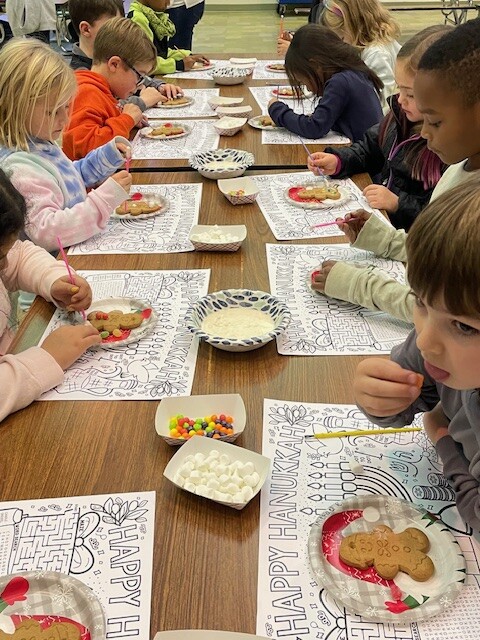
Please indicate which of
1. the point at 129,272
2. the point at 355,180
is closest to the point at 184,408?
the point at 129,272

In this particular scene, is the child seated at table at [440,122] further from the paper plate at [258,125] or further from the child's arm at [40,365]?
the paper plate at [258,125]

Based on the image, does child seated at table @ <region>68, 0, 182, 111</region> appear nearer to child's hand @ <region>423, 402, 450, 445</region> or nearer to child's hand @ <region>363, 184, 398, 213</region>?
child's hand @ <region>363, 184, 398, 213</region>

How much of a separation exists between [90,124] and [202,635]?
1930 millimetres

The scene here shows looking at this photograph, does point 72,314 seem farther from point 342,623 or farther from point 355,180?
point 355,180

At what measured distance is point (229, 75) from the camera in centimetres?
293

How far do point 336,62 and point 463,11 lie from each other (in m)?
5.78

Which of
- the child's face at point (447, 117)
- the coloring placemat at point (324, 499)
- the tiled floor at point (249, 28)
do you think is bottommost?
→ the tiled floor at point (249, 28)

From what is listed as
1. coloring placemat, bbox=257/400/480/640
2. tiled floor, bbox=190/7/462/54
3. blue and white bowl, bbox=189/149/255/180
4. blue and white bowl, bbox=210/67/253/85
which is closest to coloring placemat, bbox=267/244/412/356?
coloring placemat, bbox=257/400/480/640

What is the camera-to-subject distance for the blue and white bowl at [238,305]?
105 cm

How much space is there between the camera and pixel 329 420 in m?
0.92

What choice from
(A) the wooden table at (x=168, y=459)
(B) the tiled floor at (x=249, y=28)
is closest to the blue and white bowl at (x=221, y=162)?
(A) the wooden table at (x=168, y=459)

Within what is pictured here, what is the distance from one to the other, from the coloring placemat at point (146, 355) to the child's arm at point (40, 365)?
0.08 ft

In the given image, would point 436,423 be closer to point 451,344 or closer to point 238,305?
point 451,344

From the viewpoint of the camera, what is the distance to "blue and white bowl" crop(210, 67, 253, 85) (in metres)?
2.90
